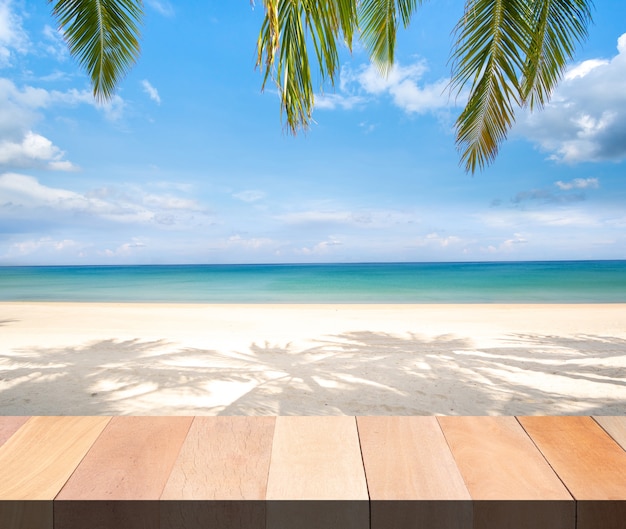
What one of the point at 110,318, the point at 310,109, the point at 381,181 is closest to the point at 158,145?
the point at 381,181

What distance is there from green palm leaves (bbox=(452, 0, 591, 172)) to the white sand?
1.99 m

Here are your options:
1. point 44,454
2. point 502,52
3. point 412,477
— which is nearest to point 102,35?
point 502,52

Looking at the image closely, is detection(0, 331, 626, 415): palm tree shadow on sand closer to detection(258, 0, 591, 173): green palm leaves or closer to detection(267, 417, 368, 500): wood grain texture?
detection(258, 0, 591, 173): green palm leaves

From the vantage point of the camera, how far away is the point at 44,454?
3.41ft

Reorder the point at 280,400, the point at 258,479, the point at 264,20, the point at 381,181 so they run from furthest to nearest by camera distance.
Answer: the point at 381,181
the point at 280,400
the point at 264,20
the point at 258,479

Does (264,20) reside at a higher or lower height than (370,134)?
lower

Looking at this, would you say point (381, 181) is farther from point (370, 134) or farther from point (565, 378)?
point (565, 378)

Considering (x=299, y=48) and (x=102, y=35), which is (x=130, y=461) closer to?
(x=299, y=48)

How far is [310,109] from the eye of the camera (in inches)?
123

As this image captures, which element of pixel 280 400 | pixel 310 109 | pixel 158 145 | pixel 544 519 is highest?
pixel 158 145

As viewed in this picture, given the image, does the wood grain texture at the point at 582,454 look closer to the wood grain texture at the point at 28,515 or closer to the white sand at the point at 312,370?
the wood grain texture at the point at 28,515

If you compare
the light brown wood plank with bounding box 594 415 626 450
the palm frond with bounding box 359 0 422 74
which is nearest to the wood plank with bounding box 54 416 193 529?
the light brown wood plank with bounding box 594 415 626 450

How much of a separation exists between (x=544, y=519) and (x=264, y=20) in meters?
2.83

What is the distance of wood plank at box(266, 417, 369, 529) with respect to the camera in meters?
0.85
